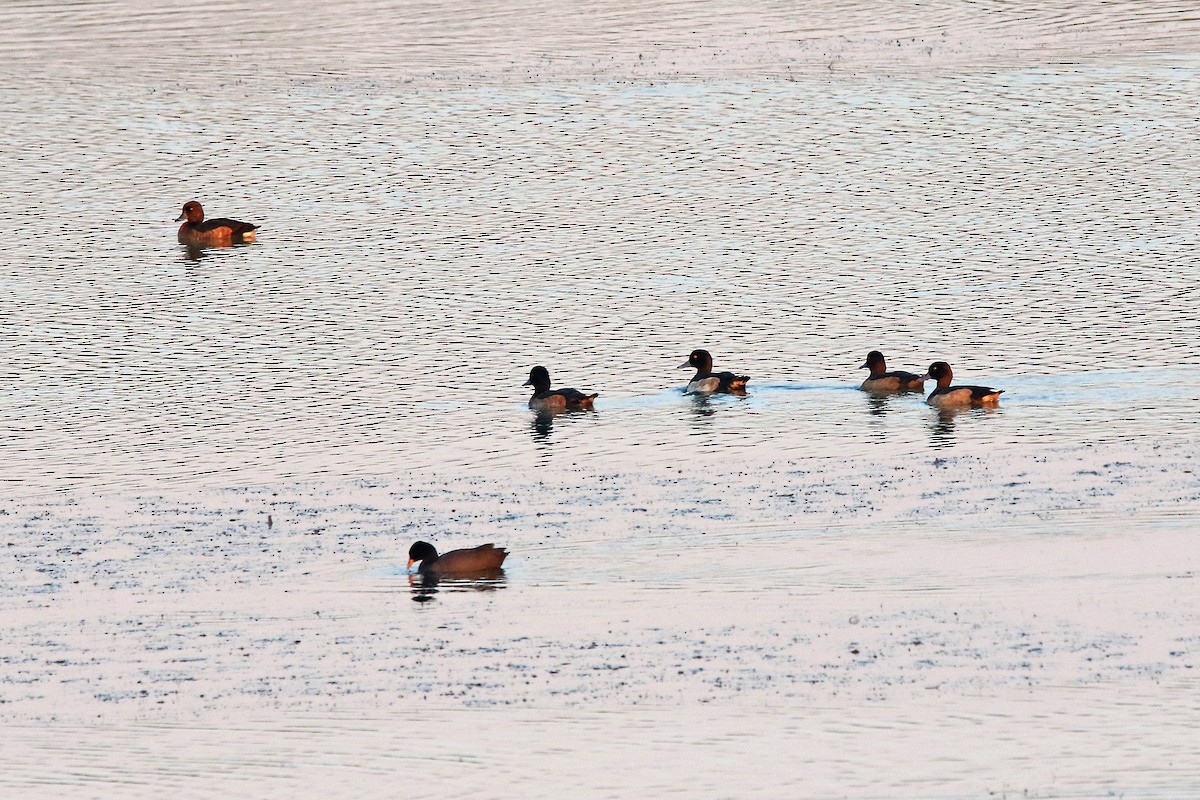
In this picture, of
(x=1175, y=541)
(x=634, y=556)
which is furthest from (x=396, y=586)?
(x=1175, y=541)

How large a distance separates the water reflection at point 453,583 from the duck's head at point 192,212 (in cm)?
2355

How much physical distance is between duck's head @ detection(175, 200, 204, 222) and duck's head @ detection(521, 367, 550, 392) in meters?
15.0

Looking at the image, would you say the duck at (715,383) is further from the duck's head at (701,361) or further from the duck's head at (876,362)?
the duck's head at (876,362)

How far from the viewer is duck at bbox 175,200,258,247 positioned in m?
41.9

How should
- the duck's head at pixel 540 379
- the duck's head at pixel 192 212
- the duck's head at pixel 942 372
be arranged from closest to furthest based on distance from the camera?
the duck's head at pixel 540 379 < the duck's head at pixel 942 372 < the duck's head at pixel 192 212

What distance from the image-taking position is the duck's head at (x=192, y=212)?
1709 inches

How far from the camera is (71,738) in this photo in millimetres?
16766

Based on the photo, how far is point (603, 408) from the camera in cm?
2983

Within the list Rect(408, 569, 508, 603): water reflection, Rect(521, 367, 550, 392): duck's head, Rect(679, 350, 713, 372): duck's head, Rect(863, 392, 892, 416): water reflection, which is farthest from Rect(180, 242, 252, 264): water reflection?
Rect(408, 569, 508, 603): water reflection

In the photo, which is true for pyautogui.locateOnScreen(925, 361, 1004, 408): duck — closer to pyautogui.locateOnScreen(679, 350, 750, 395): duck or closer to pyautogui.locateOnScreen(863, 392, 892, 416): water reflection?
pyautogui.locateOnScreen(863, 392, 892, 416): water reflection

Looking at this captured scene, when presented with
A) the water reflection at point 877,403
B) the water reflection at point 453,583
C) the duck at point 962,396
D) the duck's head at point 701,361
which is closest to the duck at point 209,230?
the duck's head at point 701,361

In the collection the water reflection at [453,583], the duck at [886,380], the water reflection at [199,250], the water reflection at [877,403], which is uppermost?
the water reflection at [199,250]

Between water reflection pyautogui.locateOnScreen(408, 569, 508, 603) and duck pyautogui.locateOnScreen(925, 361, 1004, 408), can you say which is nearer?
water reflection pyautogui.locateOnScreen(408, 569, 508, 603)

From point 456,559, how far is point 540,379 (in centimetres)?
960
